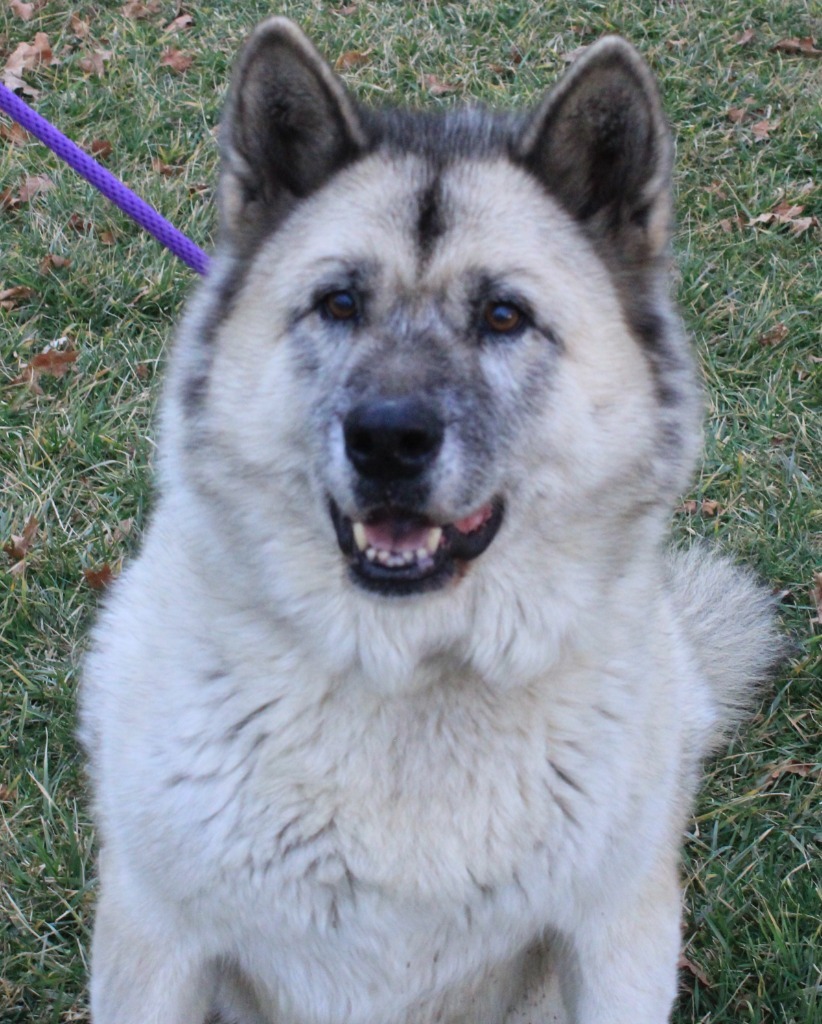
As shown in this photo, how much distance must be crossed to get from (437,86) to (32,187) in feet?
7.45

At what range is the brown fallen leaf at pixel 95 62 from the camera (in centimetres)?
674

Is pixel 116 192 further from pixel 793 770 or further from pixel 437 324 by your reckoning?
pixel 793 770

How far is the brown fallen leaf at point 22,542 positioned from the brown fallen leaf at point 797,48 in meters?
5.16

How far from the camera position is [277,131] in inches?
105

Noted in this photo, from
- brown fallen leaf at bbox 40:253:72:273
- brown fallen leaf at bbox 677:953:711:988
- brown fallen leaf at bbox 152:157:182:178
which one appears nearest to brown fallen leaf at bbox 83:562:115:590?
brown fallen leaf at bbox 40:253:72:273

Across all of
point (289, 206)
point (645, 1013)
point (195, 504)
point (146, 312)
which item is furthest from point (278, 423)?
point (146, 312)

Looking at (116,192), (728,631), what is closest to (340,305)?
(116,192)

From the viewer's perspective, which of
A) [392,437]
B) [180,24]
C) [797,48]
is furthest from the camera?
[180,24]

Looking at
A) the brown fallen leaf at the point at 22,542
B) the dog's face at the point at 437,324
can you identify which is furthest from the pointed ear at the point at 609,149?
the brown fallen leaf at the point at 22,542

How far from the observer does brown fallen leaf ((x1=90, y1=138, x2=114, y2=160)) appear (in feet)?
20.5

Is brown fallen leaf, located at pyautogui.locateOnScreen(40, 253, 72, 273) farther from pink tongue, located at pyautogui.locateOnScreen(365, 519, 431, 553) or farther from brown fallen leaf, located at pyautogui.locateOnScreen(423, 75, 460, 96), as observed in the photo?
pink tongue, located at pyautogui.locateOnScreen(365, 519, 431, 553)

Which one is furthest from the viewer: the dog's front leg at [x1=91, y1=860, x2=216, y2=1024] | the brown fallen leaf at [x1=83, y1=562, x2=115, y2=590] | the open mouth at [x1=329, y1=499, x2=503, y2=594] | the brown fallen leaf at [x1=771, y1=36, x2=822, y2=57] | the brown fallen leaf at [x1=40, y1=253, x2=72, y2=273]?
the brown fallen leaf at [x1=771, y1=36, x2=822, y2=57]

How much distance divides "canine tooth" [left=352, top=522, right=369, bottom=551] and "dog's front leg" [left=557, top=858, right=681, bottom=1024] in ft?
3.19

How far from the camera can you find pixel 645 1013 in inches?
107
